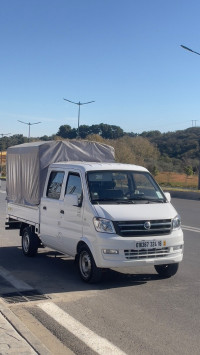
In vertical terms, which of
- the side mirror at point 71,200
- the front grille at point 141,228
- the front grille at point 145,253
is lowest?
the front grille at point 145,253

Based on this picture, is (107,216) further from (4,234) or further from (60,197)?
(4,234)

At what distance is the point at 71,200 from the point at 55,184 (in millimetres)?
1017

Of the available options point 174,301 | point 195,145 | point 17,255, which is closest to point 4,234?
point 17,255

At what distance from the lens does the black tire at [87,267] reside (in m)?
7.52

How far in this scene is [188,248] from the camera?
1126cm

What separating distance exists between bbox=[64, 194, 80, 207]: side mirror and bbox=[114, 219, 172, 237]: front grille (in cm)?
96

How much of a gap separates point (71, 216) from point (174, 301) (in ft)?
7.60

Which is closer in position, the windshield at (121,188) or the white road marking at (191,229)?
the windshield at (121,188)

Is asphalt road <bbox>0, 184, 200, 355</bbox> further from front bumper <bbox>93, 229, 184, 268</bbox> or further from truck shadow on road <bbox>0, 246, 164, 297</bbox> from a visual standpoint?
front bumper <bbox>93, 229, 184, 268</bbox>

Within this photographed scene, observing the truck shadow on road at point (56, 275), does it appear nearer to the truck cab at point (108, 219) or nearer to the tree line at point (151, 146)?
the truck cab at point (108, 219)

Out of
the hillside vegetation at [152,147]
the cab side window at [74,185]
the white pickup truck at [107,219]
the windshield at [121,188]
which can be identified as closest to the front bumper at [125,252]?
the white pickup truck at [107,219]

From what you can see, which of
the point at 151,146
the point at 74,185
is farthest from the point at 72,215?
the point at 151,146

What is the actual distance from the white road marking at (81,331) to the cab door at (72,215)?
1594 mm

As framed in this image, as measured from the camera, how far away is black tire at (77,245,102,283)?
752 cm
